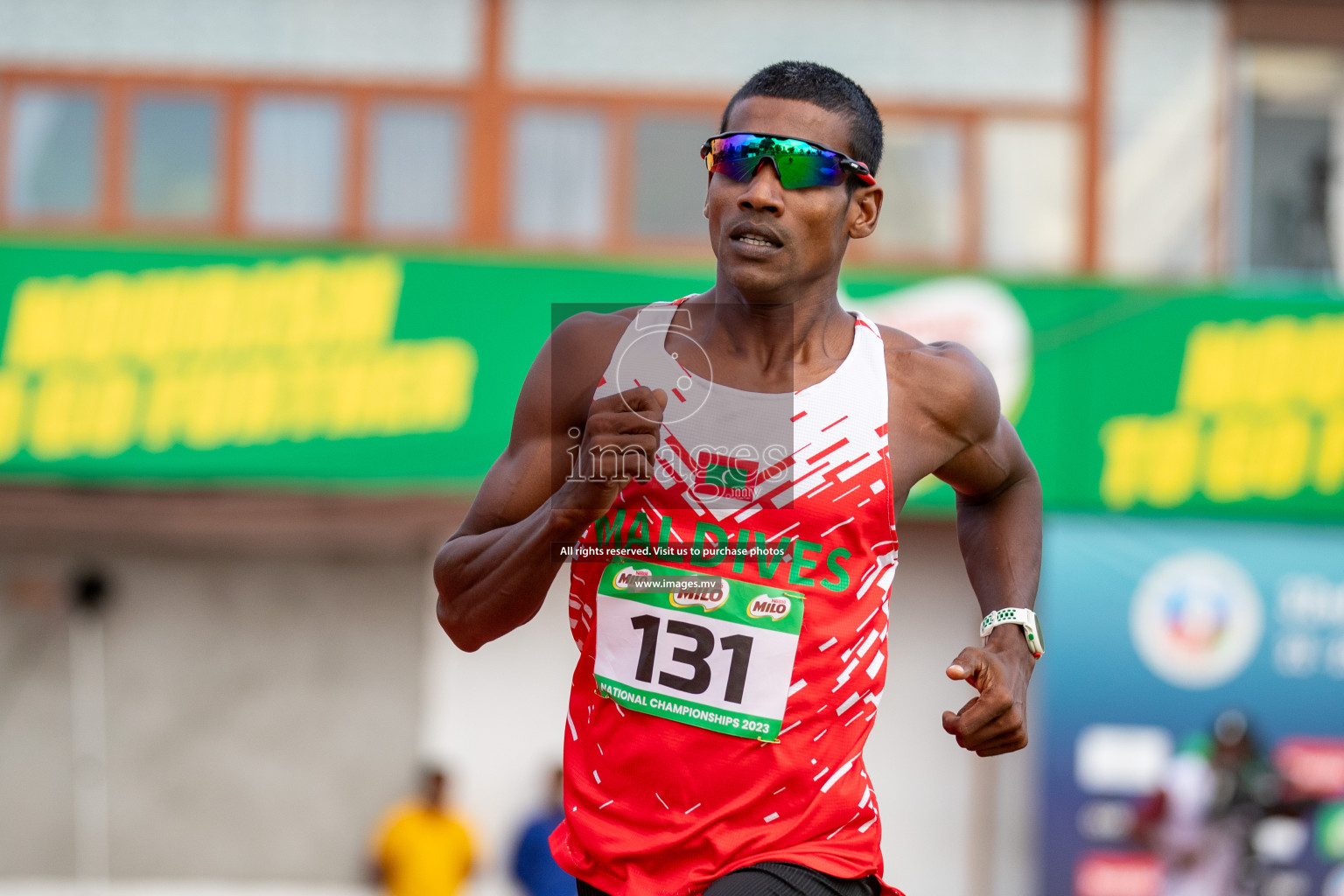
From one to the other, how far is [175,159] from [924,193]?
533cm

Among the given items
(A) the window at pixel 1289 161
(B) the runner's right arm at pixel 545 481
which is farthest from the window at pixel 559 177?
(B) the runner's right arm at pixel 545 481

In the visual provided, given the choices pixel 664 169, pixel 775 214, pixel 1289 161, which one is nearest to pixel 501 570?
pixel 775 214

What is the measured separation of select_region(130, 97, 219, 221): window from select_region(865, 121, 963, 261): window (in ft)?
15.5

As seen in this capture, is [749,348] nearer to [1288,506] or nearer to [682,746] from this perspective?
[682,746]

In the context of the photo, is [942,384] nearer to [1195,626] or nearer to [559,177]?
[1195,626]

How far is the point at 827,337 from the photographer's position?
2.80 meters

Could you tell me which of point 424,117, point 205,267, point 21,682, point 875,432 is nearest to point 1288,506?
point 424,117

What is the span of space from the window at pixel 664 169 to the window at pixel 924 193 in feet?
4.40

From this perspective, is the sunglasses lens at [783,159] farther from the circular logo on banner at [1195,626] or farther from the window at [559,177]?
the window at [559,177]

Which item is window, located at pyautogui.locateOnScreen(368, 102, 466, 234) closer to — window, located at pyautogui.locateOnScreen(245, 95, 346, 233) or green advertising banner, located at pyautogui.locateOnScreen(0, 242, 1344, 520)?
window, located at pyautogui.locateOnScreen(245, 95, 346, 233)

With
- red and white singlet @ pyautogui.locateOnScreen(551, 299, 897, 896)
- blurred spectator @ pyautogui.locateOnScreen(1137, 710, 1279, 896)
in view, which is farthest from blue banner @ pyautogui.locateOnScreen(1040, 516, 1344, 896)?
red and white singlet @ pyautogui.locateOnScreen(551, 299, 897, 896)

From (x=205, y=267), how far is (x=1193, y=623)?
21.7 feet

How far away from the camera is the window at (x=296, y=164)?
34.6 feet

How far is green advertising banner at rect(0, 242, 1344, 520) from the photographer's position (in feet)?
31.1
